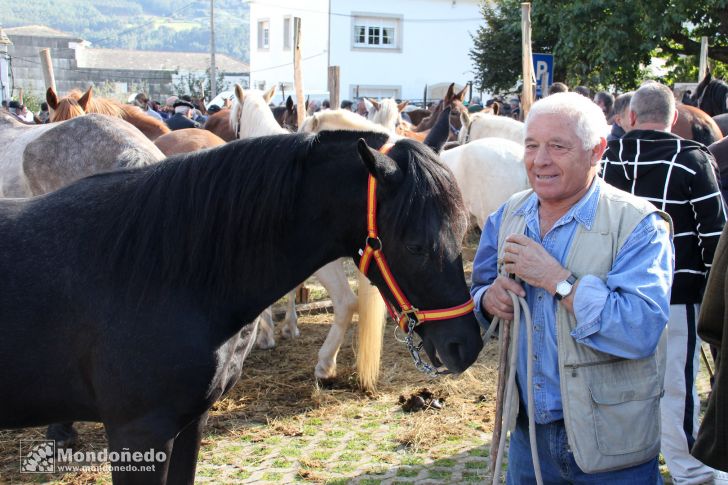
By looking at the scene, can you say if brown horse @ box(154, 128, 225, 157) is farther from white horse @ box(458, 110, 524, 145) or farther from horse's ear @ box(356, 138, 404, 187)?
horse's ear @ box(356, 138, 404, 187)

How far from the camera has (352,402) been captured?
5082 mm

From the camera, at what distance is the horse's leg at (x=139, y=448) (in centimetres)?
229

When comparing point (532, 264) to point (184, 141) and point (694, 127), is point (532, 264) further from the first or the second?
point (184, 141)

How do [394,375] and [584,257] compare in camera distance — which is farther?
[394,375]

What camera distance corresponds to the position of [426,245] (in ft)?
7.63

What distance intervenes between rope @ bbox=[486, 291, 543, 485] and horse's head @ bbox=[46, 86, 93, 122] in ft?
17.4

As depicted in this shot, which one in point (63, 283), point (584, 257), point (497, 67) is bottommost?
point (63, 283)

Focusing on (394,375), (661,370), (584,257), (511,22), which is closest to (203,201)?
(584,257)

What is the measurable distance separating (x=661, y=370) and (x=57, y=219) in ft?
7.08

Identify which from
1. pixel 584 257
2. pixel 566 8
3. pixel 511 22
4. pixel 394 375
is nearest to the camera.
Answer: pixel 584 257

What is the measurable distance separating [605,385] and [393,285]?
778 mm

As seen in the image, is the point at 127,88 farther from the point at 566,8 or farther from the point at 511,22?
the point at 566,8

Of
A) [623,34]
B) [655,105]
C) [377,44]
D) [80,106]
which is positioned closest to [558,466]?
[655,105]

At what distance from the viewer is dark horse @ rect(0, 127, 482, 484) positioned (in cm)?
230
